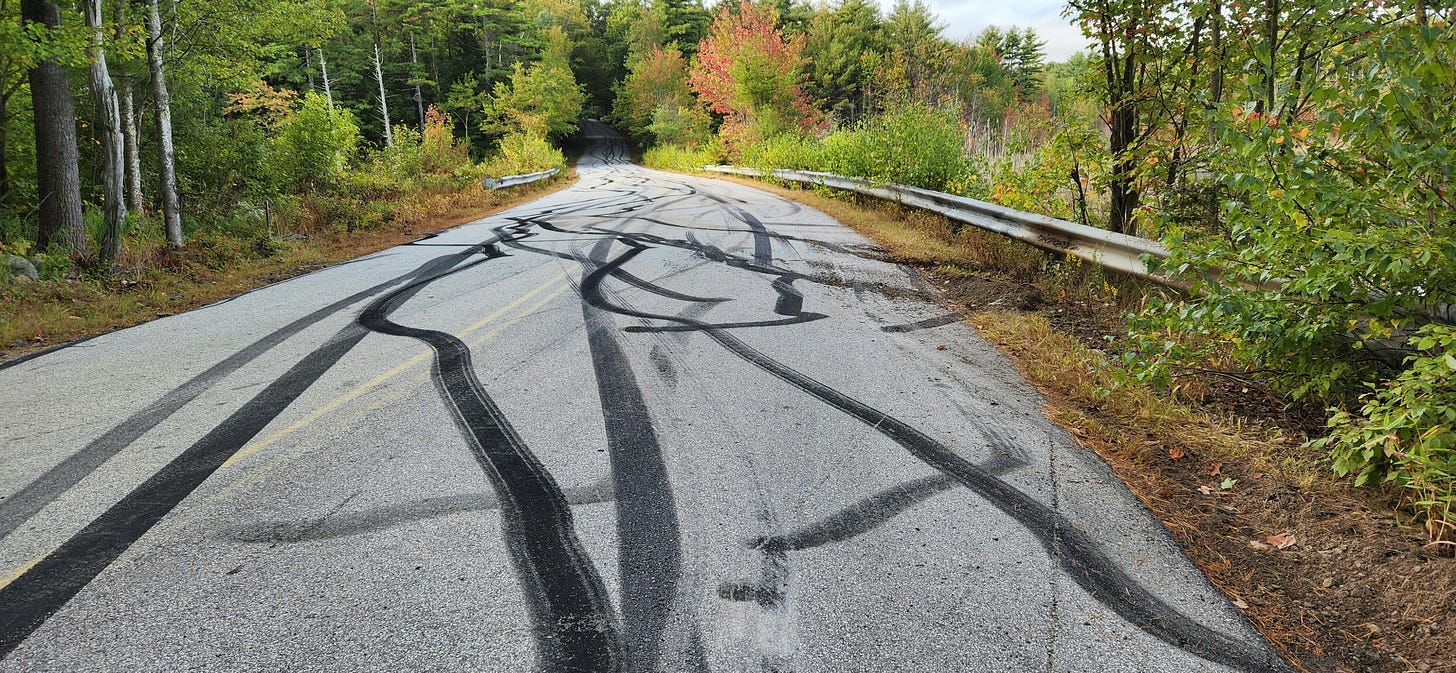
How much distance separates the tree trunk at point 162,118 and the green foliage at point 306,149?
2.99m

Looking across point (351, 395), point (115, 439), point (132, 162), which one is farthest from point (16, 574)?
point (132, 162)

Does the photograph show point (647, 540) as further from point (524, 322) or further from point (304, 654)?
point (524, 322)

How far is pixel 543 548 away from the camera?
2.42 metres

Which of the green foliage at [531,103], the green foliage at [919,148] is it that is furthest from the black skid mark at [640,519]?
the green foliage at [531,103]

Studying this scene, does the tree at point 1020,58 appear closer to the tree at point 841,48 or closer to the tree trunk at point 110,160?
the tree at point 841,48

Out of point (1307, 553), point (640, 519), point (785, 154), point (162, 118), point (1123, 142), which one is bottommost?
point (1307, 553)

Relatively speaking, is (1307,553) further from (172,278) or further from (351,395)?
(172,278)

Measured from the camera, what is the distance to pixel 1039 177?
648 centimetres

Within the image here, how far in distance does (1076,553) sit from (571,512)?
1.82 m

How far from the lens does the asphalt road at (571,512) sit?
1.99 meters

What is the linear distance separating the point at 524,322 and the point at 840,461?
312cm

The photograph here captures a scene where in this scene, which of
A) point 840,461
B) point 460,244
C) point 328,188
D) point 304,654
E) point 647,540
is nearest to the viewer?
point 304,654

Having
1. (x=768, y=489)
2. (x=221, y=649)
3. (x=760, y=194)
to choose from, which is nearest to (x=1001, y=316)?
(x=768, y=489)

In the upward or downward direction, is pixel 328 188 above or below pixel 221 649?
above
